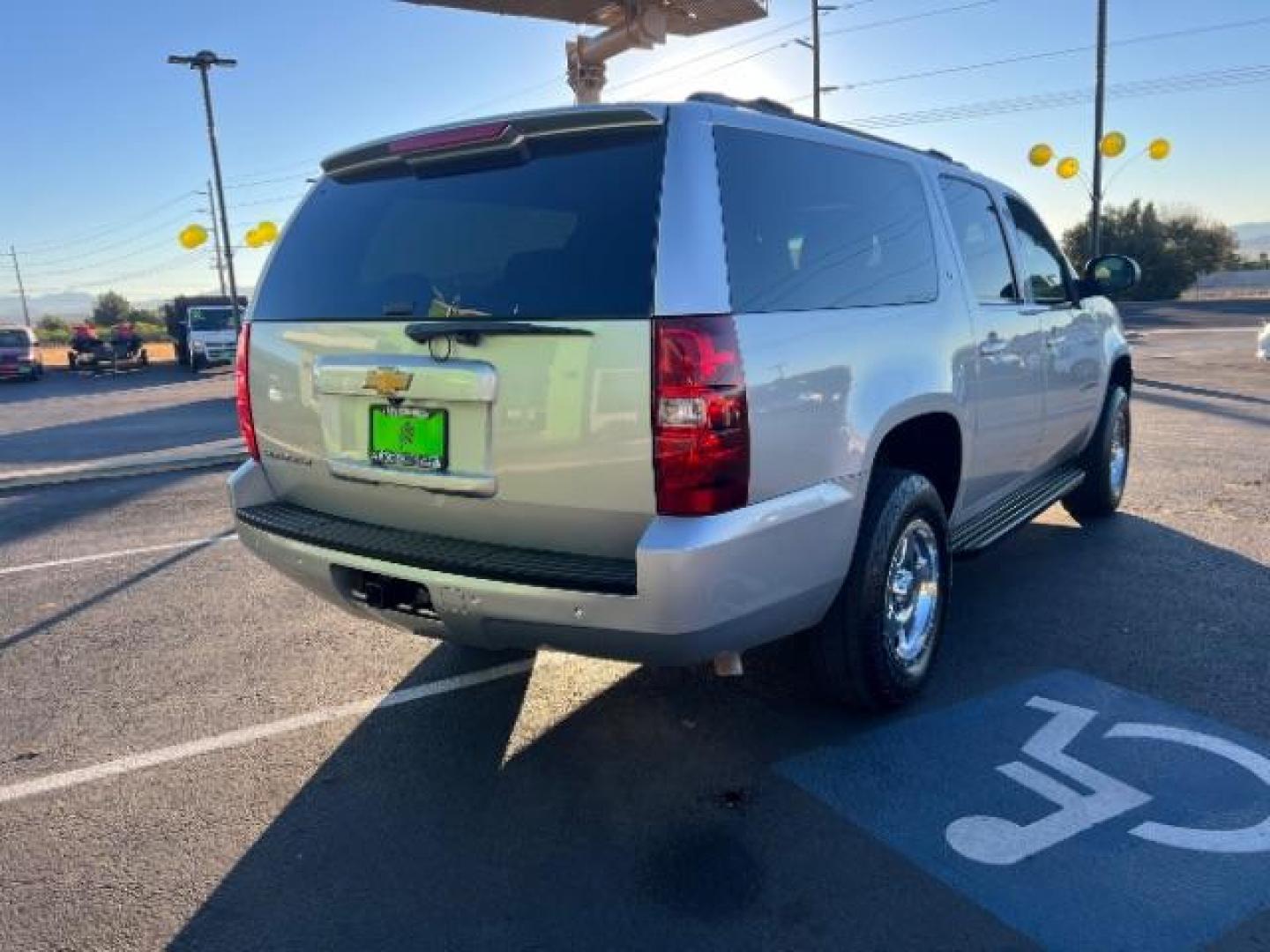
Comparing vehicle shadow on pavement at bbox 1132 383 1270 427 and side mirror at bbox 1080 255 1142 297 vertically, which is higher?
side mirror at bbox 1080 255 1142 297

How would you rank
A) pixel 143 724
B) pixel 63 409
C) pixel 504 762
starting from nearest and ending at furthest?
1. pixel 504 762
2. pixel 143 724
3. pixel 63 409

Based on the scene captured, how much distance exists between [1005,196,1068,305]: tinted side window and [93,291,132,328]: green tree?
70.2m

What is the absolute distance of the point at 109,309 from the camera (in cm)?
6606

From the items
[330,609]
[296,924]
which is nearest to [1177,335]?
[330,609]

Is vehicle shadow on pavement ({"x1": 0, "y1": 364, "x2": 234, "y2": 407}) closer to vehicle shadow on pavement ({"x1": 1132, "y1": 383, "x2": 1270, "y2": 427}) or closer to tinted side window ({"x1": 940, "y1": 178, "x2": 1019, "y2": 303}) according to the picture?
vehicle shadow on pavement ({"x1": 1132, "y1": 383, "x2": 1270, "y2": 427})

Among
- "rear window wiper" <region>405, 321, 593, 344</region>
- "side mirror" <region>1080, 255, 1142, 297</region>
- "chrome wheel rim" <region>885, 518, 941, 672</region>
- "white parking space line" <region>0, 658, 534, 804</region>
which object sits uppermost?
"side mirror" <region>1080, 255, 1142, 297</region>

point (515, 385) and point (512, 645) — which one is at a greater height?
point (515, 385)

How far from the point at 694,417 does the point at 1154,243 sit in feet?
168

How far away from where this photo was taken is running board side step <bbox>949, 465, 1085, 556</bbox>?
400cm

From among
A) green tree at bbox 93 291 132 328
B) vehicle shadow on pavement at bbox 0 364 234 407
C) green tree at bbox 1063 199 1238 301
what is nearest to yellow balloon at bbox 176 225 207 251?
vehicle shadow on pavement at bbox 0 364 234 407

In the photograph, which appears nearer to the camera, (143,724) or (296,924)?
(296,924)

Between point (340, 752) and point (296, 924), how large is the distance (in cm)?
92

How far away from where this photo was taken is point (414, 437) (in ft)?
9.51

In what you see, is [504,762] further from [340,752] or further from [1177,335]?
[1177,335]
